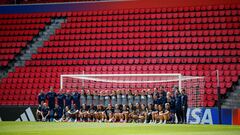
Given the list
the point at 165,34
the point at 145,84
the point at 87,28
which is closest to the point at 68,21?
the point at 87,28

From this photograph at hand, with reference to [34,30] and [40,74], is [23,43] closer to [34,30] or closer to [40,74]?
[34,30]

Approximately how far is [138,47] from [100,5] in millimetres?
4507

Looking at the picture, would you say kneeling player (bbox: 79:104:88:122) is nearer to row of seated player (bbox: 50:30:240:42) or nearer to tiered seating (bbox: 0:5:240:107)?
tiered seating (bbox: 0:5:240:107)

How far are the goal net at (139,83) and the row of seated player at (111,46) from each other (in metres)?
3.12

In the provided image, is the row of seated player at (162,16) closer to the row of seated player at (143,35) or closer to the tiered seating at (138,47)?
the tiered seating at (138,47)

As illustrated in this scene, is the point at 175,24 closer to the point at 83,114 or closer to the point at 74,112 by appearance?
the point at 83,114

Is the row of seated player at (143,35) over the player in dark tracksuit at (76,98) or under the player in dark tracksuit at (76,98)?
over

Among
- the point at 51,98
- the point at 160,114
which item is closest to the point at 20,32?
the point at 51,98

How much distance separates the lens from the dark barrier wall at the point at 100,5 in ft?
95.8

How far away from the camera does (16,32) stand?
31484 mm

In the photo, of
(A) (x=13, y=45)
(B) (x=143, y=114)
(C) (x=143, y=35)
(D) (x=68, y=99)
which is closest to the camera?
(B) (x=143, y=114)

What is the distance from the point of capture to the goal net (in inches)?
922

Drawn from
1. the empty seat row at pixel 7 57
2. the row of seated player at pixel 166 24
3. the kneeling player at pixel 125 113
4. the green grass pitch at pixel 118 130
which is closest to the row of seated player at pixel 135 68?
the empty seat row at pixel 7 57

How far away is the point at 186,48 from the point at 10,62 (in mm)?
10390
